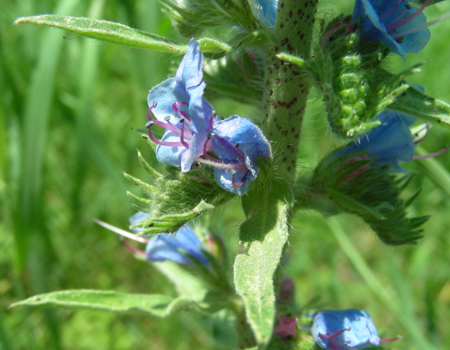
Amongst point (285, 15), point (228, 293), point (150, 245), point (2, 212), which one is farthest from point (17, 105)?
point (285, 15)

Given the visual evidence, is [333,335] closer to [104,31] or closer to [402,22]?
[402,22]

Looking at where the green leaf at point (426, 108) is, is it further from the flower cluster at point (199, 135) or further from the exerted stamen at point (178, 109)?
the exerted stamen at point (178, 109)

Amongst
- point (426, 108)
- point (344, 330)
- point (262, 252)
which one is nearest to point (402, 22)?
point (426, 108)

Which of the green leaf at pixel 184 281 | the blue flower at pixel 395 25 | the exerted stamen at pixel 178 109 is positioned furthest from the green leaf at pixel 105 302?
the blue flower at pixel 395 25

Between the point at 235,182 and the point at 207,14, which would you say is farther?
the point at 207,14

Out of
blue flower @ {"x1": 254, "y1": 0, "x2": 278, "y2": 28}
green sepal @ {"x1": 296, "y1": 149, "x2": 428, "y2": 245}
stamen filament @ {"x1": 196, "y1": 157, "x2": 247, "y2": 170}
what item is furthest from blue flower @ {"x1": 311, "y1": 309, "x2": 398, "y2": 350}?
blue flower @ {"x1": 254, "y1": 0, "x2": 278, "y2": 28}

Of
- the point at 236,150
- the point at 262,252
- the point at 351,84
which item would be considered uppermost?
the point at 351,84
